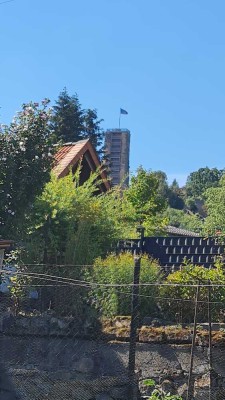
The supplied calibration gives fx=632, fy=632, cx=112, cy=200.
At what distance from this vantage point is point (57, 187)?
35.7ft

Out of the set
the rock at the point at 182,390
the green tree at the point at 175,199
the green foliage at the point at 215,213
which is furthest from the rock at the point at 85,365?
the green tree at the point at 175,199

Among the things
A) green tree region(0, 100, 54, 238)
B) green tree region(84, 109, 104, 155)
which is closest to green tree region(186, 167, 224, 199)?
green tree region(84, 109, 104, 155)

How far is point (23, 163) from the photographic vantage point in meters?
9.39

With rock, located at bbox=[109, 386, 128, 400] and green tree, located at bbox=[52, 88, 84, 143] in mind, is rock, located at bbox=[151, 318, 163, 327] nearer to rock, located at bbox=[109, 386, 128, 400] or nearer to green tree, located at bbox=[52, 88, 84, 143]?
rock, located at bbox=[109, 386, 128, 400]

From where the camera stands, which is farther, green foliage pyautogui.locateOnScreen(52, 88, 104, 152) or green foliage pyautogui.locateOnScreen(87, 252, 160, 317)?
green foliage pyautogui.locateOnScreen(52, 88, 104, 152)

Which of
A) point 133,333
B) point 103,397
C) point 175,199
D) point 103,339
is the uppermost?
point 175,199

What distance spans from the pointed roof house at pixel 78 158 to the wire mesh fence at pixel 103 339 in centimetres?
594

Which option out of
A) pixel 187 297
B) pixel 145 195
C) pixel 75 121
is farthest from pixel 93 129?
pixel 187 297

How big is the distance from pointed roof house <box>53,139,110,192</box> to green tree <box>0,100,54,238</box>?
352cm

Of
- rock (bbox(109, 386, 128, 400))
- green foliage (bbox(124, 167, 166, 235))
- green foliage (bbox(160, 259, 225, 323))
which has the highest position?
green foliage (bbox(124, 167, 166, 235))

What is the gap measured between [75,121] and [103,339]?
25521 millimetres

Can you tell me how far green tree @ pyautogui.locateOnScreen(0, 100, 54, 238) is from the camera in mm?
9258

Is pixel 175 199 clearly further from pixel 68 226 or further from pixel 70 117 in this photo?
pixel 68 226

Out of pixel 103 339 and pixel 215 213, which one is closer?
pixel 103 339
